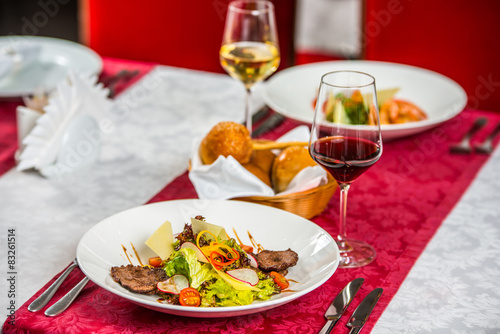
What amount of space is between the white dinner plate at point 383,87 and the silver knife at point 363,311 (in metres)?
0.60

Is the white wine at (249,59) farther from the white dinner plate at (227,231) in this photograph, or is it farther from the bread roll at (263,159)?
the white dinner plate at (227,231)

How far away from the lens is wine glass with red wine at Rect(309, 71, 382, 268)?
0.85 meters

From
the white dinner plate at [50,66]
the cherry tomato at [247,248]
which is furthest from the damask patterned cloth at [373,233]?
the white dinner plate at [50,66]

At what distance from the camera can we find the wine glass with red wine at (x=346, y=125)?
0.85 meters

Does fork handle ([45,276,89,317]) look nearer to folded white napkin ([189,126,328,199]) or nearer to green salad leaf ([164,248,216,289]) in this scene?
green salad leaf ([164,248,216,289])

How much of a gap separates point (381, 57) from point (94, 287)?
151 centimetres

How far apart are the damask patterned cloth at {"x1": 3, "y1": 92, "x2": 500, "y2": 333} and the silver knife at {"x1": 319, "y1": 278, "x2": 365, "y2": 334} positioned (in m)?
0.01

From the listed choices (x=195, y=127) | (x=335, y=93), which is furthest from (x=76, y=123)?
(x=335, y=93)

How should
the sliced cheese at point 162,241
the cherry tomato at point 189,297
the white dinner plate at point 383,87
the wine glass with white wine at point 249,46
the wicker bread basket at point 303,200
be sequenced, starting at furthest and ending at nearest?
the white dinner plate at point 383,87, the wine glass with white wine at point 249,46, the wicker bread basket at point 303,200, the sliced cheese at point 162,241, the cherry tomato at point 189,297

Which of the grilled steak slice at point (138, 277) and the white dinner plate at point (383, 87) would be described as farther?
the white dinner plate at point (383, 87)

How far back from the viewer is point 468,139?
4.43ft

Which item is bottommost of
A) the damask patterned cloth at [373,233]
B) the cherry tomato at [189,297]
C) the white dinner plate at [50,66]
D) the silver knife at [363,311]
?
the white dinner plate at [50,66]

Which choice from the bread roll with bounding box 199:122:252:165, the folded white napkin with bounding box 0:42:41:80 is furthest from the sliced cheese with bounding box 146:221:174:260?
the folded white napkin with bounding box 0:42:41:80

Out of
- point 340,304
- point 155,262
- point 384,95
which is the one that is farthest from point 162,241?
point 384,95
